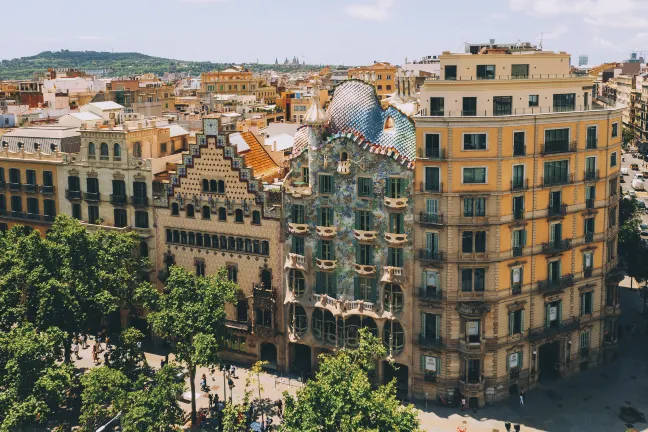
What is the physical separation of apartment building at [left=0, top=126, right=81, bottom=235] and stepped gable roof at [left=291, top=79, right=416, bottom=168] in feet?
112

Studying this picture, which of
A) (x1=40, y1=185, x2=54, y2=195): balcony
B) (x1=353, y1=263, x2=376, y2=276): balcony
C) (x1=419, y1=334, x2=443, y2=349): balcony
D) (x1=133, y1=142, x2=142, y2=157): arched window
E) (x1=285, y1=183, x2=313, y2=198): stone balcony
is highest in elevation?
(x1=133, y1=142, x2=142, y2=157): arched window

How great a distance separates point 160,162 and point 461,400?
44.5m

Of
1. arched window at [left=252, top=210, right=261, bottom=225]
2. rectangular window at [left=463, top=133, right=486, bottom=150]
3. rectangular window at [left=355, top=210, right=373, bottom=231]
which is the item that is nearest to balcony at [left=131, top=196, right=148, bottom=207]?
arched window at [left=252, top=210, right=261, bottom=225]

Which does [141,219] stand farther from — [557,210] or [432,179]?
[557,210]

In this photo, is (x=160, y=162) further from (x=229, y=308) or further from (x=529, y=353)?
(x=529, y=353)

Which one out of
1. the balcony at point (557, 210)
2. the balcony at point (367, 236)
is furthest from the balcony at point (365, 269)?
the balcony at point (557, 210)

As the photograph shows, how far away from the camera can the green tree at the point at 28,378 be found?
208 ft

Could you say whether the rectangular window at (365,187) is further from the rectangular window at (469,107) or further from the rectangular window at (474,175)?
the rectangular window at (469,107)

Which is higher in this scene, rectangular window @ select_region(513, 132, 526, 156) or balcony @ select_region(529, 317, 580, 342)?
rectangular window @ select_region(513, 132, 526, 156)

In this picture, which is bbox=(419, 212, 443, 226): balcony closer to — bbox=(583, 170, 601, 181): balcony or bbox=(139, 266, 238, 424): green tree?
bbox=(583, 170, 601, 181): balcony

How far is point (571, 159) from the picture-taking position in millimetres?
74375

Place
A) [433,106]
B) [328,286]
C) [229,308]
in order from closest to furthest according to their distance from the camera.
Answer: [433,106]
[328,286]
[229,308]

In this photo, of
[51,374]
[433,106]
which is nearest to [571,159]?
[433,106]

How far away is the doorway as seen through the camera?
Answer: 259 feet
